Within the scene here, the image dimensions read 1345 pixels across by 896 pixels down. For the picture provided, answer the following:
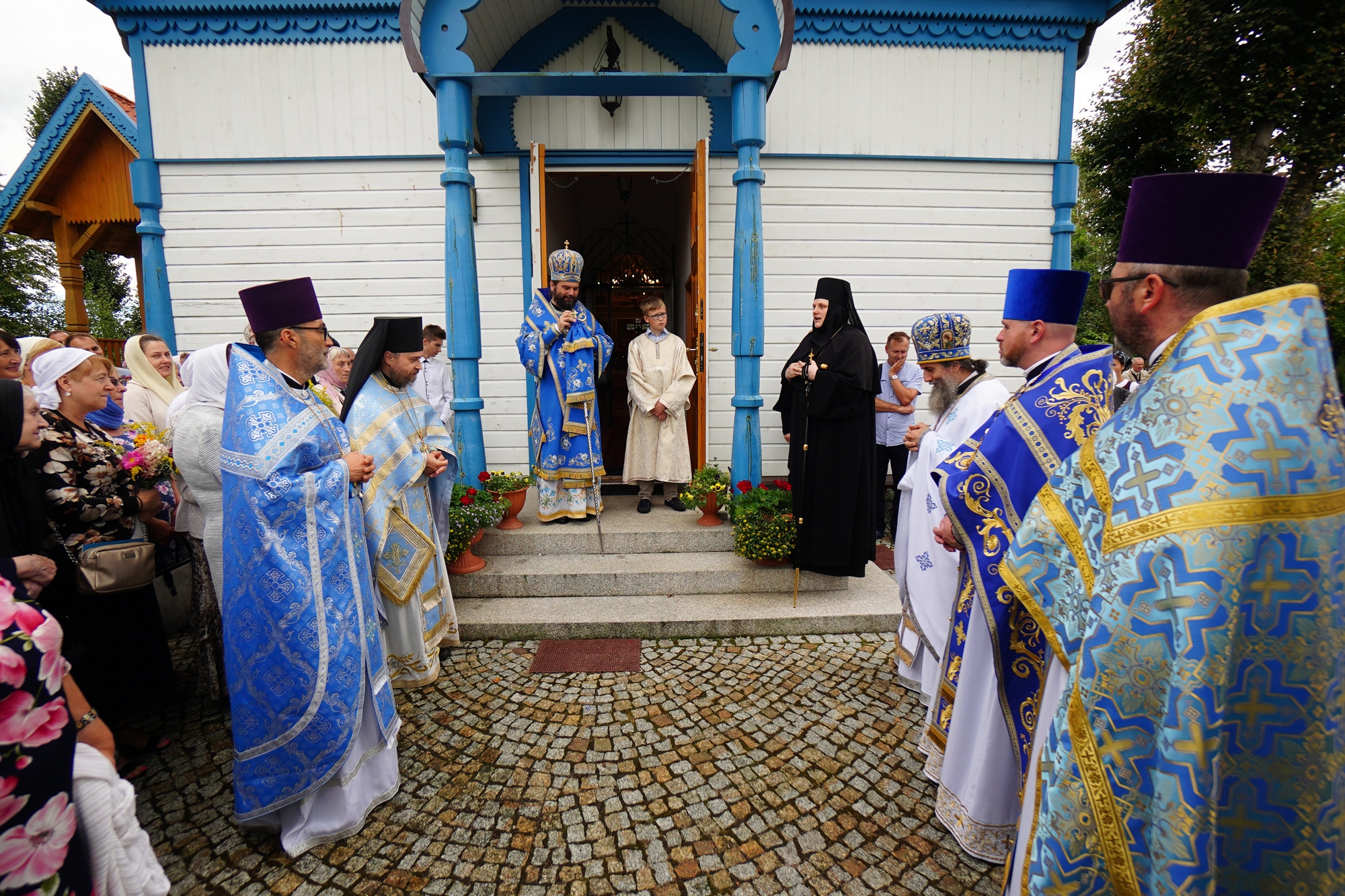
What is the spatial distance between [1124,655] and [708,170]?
6.00 m

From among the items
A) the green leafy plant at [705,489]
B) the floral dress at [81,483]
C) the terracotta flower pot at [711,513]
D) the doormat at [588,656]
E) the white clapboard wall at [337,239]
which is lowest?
the doormat at [588,656]

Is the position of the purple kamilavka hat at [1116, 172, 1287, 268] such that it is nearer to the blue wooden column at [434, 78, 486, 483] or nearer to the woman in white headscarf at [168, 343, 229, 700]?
the woman in white headscarf at [168, 343, 229, 700]

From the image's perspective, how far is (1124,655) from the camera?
1.32m

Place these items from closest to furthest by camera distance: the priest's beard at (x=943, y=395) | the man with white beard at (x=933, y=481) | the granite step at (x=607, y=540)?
1. the man with white beard at (x=933, y=481)
2. the priest's beard at (x=943, y=395)
3. the granite step at (x=607, y=540)

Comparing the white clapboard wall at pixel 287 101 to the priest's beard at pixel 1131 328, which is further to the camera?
the white clapboard wall at pixel 287 101

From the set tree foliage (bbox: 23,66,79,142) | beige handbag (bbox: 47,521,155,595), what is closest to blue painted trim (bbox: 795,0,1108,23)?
beige handbag (bbox: 47,521,155,595)

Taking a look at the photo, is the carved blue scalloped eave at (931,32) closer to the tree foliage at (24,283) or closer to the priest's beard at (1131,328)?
the priest's beard at (1131,328)

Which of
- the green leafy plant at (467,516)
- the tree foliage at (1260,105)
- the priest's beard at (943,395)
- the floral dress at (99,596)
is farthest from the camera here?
the tree foliage at (1260,105)

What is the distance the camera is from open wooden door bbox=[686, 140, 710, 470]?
560 centimetres

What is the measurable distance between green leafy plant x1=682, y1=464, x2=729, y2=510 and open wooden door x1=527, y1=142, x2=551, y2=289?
2.34 metres

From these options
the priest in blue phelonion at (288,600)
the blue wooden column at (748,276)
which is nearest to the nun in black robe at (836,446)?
the blue wooden column at (748,276)

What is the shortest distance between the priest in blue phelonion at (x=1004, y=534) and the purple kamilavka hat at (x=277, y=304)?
2773mm

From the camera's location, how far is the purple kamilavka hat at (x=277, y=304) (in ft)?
8.16

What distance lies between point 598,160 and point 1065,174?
514cm
